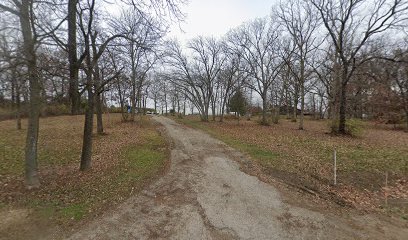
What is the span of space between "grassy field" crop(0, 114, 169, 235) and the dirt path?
→ 705 millimetres

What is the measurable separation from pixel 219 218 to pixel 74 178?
5.11 meters

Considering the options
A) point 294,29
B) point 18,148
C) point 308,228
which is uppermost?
point 294,29

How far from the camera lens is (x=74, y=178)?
27.2ft

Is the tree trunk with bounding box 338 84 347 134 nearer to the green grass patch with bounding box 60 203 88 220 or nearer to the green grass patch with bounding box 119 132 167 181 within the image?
the green grass patch with bounding box 119 132 167 181

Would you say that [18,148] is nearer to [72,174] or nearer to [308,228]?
[72,174]

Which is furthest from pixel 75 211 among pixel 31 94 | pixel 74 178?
pixel 31 94

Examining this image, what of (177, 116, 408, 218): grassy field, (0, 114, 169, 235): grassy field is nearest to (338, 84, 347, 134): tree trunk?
(177, 116, 408, 218): grassy field

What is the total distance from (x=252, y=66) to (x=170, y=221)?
83.5 ft

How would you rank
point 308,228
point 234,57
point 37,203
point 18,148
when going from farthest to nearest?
point 234,57
point 18,148
point 37,203
point 308,228

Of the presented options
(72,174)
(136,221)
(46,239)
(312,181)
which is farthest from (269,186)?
(72,174)

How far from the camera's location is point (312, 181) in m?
8.70

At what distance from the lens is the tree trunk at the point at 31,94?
652 cm

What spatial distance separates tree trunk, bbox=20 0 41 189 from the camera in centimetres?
652

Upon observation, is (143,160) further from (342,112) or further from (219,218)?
(342,112)
